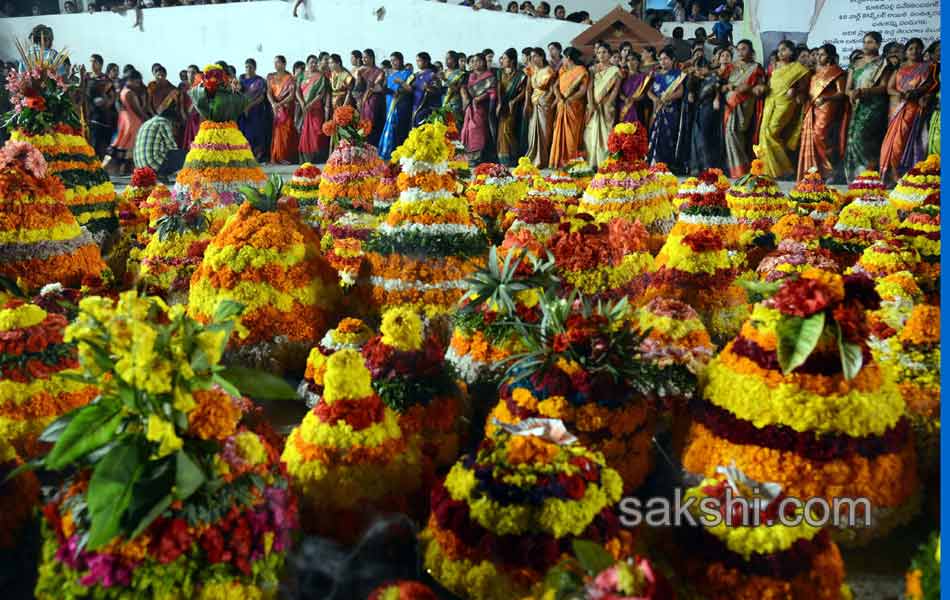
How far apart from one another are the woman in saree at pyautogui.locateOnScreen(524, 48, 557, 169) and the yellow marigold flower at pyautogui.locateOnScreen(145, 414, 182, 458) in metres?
7.75

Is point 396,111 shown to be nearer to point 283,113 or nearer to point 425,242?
point 283,113

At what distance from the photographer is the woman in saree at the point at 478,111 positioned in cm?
903

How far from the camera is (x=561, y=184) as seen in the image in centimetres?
568

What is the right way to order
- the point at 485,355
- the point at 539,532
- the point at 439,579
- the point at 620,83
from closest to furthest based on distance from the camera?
the point at 539,532
the point at 439,579
the point at 485,355
the point at 620,83

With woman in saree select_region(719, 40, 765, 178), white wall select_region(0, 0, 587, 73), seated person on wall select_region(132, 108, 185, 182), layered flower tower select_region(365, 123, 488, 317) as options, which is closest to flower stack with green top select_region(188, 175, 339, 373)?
layered flower tower select_region(365, 123, 488, 317)

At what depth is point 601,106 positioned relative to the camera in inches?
340

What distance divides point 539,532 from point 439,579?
28cm

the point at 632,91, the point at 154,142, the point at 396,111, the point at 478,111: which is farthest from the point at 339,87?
the point at 632,91

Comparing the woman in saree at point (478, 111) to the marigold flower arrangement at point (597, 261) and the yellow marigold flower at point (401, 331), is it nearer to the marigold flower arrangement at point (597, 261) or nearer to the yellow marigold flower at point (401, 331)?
the marigold flower arrangement at point (597, 261)

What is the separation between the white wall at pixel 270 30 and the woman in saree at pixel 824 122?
224cm

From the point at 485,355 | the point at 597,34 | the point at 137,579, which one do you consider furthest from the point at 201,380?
the point at 597,34

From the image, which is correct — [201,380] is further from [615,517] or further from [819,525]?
[819,525]

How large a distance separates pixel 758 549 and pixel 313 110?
781cm

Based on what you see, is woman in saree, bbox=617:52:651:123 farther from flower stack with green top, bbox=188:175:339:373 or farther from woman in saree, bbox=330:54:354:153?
flower stack with green top, bbox=188:175:339:373
